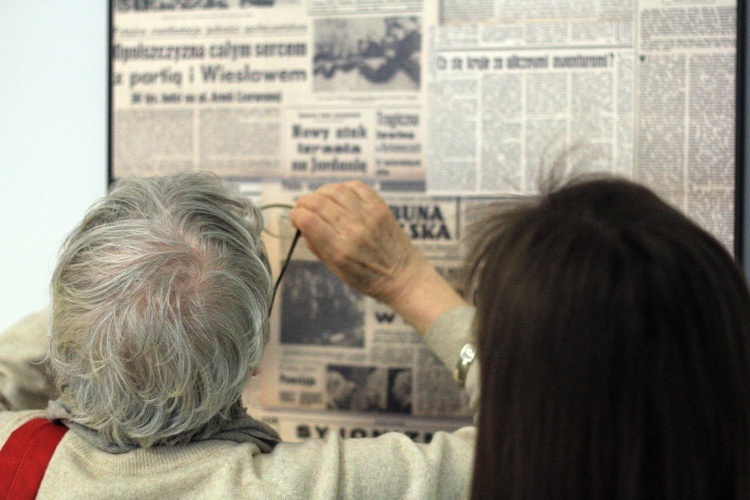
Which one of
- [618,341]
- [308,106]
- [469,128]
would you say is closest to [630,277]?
[618,341]

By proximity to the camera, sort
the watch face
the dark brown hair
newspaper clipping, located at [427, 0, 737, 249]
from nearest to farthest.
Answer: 1. the dark brown hair
2. the watch face
3. newspaper clipping, located at [427, 0, 737, 249]

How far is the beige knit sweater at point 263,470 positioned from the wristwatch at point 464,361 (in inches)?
3.7

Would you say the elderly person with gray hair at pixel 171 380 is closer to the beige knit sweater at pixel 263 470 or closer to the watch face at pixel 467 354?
the beige knit sweater at pixel 263 470

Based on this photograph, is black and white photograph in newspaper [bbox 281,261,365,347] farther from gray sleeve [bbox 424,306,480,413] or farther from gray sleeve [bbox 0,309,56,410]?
gray sleeve [bbox 0,309,56,410]

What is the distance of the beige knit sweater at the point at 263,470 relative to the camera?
20.4 inches

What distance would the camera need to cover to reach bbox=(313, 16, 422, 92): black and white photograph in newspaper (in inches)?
33.5

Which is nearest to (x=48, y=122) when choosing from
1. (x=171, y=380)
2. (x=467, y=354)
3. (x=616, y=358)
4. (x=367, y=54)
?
(x=367, y=54)

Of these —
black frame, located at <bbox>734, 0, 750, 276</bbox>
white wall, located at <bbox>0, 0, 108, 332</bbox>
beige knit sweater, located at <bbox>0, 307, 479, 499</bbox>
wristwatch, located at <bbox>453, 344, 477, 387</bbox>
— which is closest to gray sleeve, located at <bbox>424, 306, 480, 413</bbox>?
wristwatch, located at <bbox>453, 344, 477, 387</bbox>

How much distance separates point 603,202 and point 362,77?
0.56 metres

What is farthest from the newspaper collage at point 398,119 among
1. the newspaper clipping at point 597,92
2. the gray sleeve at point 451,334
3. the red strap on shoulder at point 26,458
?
the red strap on shoulder at point 26,458

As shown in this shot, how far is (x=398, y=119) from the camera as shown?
86cm

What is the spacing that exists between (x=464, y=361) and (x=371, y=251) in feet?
0.61

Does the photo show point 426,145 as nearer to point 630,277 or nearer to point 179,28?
point 179,28

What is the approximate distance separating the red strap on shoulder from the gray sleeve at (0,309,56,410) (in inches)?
6.5
